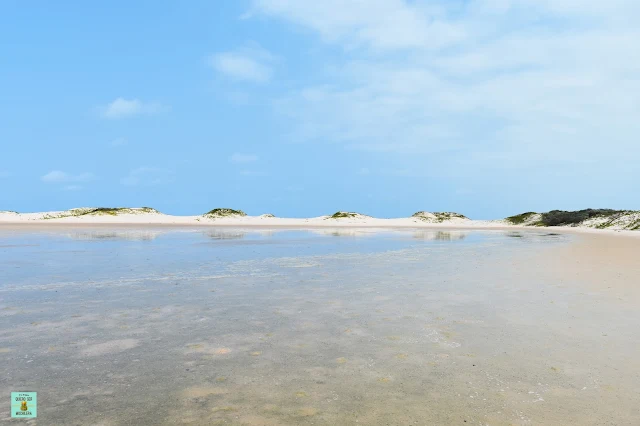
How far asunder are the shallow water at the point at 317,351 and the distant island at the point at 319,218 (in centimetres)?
4189

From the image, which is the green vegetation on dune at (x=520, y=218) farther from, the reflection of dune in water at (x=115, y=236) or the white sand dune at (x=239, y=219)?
the reflection of dune in water at (x=115, y=236)

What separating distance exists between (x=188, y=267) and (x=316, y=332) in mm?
7604

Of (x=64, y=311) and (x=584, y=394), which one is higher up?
(x=64, y=311)

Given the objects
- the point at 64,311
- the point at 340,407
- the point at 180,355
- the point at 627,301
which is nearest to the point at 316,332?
the point at 180,355

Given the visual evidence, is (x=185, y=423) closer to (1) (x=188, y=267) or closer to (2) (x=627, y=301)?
(2) (x=627, y=301)

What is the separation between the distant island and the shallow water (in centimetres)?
4189

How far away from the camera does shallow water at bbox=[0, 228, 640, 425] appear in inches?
152

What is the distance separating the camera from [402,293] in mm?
8945

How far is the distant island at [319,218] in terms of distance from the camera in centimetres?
5150

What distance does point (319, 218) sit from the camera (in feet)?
209

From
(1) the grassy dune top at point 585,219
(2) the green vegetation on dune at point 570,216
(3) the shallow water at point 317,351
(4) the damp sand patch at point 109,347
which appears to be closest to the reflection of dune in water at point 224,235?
(3) the shallow water at point 317,351

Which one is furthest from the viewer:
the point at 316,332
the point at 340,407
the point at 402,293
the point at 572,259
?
the point at 572,259

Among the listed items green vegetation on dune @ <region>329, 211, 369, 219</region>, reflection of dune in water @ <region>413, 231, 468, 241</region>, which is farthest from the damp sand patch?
green vegetation on dune @ <region>329, 211, 369, 219</region>

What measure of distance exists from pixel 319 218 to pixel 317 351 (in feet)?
191
